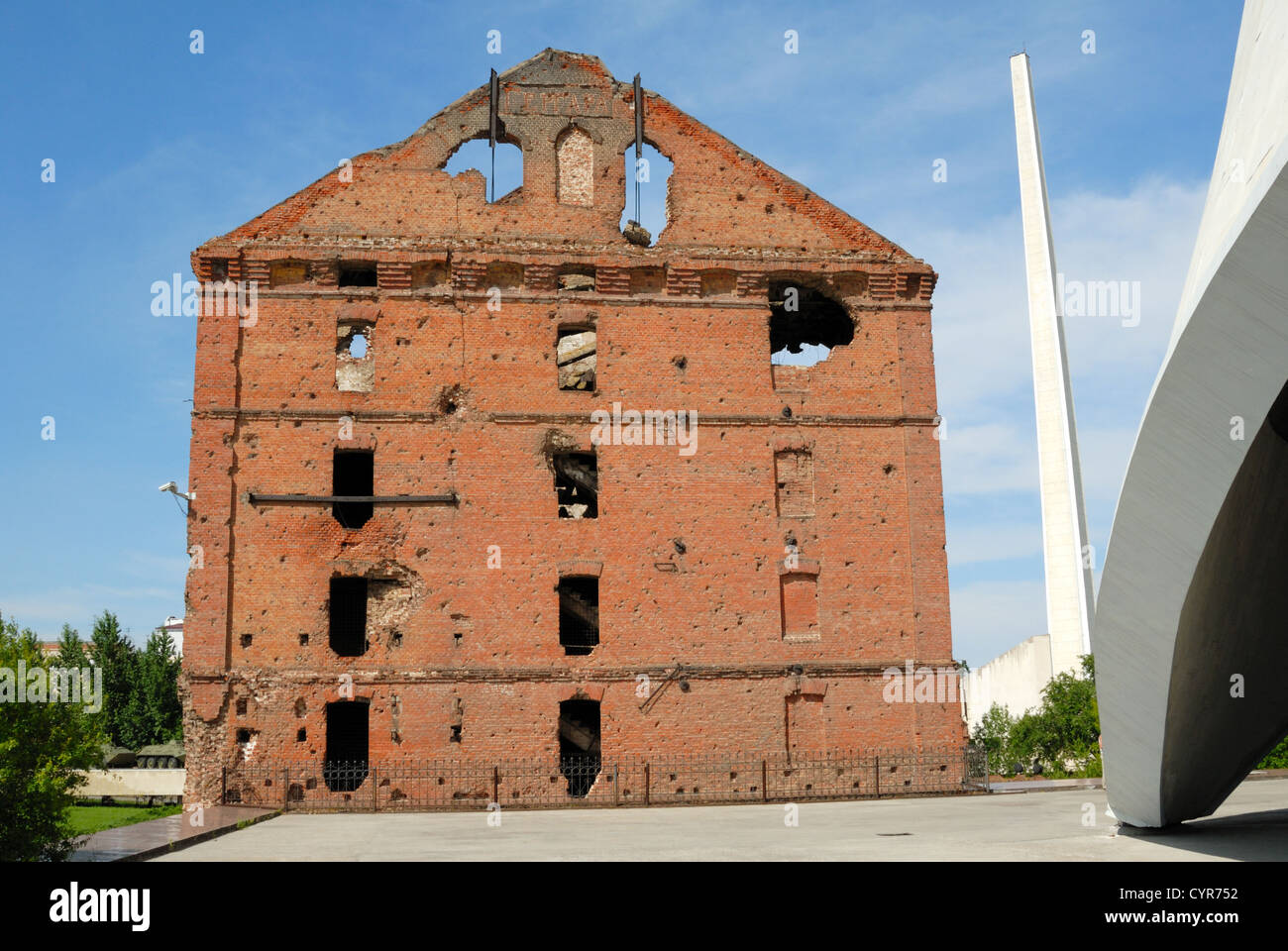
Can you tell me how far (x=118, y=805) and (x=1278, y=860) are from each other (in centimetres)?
2491

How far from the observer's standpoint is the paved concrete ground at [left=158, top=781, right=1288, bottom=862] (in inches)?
408

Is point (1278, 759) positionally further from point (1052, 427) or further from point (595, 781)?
point (595, 781)

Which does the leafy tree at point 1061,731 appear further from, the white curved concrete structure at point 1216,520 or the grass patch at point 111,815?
the grass patch at point 111,815

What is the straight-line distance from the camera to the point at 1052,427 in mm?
36594

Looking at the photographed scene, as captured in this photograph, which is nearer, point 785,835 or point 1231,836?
point 1231,836

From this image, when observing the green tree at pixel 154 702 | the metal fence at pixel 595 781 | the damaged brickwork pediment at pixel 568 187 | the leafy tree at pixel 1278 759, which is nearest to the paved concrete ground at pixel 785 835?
the metal fence at pixel 595 781

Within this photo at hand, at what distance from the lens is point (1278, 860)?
8.71 m

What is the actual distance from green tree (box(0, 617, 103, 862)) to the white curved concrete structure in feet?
30.6

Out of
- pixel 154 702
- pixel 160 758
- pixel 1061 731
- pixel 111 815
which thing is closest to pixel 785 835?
pixel 111 815

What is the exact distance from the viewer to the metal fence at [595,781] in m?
19.1

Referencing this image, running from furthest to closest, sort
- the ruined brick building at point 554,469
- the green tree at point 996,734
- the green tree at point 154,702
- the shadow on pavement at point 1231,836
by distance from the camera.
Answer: the green tree at point 154,702 → the green tree at point 996,734 → the ruined brick building at point 554,469 → the shadow on pavement at point 1231,836

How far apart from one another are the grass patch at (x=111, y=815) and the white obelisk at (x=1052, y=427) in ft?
83.4

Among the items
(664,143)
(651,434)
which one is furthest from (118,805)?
(664,143)

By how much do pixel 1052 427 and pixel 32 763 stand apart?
105 ft
